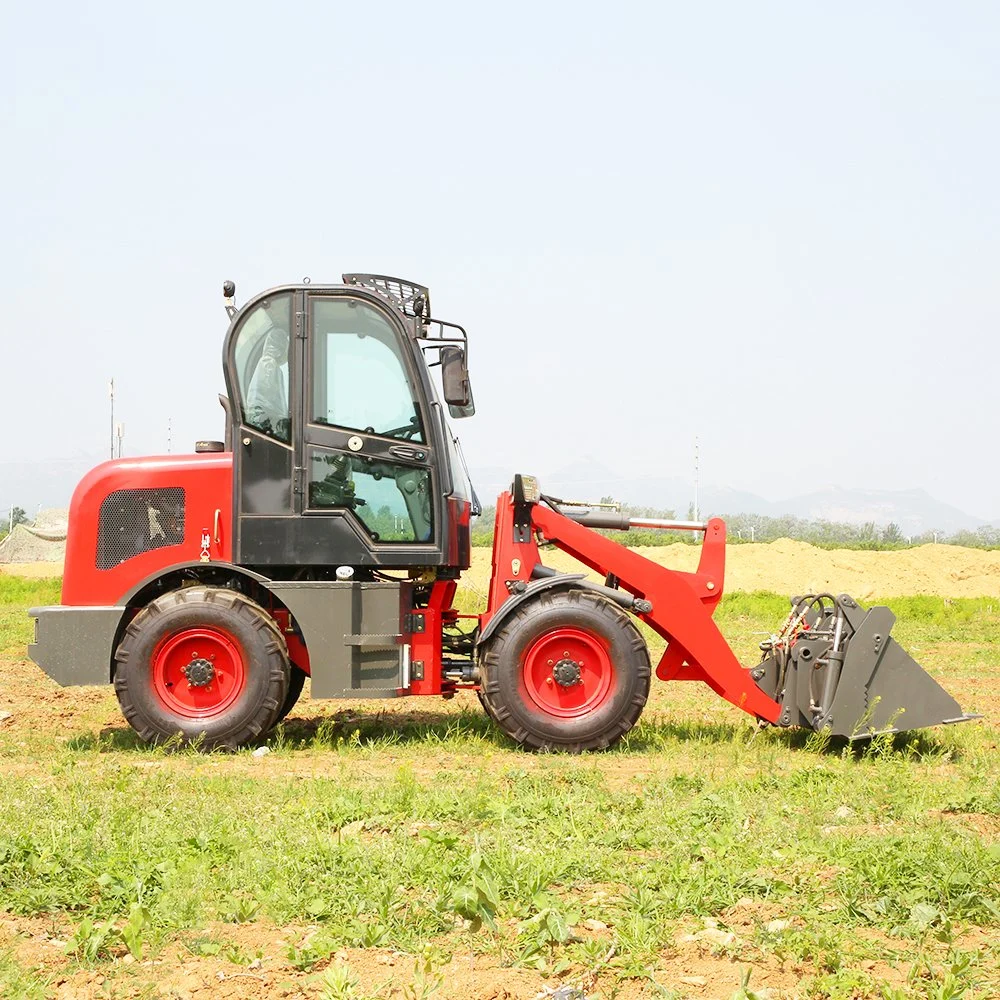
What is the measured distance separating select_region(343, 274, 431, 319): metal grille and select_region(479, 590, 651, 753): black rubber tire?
2.29 meters

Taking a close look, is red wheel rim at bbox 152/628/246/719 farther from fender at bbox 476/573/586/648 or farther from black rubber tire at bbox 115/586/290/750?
fender at bbox 476/573/586/648

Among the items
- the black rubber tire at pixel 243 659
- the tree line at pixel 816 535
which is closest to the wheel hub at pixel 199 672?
the black rubber tire at pixel 243 659

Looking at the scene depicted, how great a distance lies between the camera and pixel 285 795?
22.7 feet

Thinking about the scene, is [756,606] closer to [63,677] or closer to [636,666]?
[636,666]

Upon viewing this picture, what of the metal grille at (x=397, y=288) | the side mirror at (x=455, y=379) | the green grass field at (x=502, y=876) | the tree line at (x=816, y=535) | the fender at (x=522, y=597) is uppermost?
the metal grille at (x=397, y=288)

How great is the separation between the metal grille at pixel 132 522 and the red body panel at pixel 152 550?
0.04 meters

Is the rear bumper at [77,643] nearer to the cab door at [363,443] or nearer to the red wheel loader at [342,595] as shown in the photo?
the red wheel loader at [342,595]

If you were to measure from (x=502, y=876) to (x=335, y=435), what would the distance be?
4066 mm

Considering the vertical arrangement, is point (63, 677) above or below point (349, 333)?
below

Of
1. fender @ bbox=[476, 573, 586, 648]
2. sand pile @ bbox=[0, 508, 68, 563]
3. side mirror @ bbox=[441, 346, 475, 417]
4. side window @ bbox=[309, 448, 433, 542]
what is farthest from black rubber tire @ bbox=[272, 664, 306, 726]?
sand pile @ bbox=[0, 508, 68, 563]

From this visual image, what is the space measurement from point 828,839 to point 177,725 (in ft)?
14.8

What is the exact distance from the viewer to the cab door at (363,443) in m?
8.58

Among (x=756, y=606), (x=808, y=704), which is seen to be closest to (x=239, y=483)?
(x=808, y=704)

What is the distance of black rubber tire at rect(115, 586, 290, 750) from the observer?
843 centimetres
